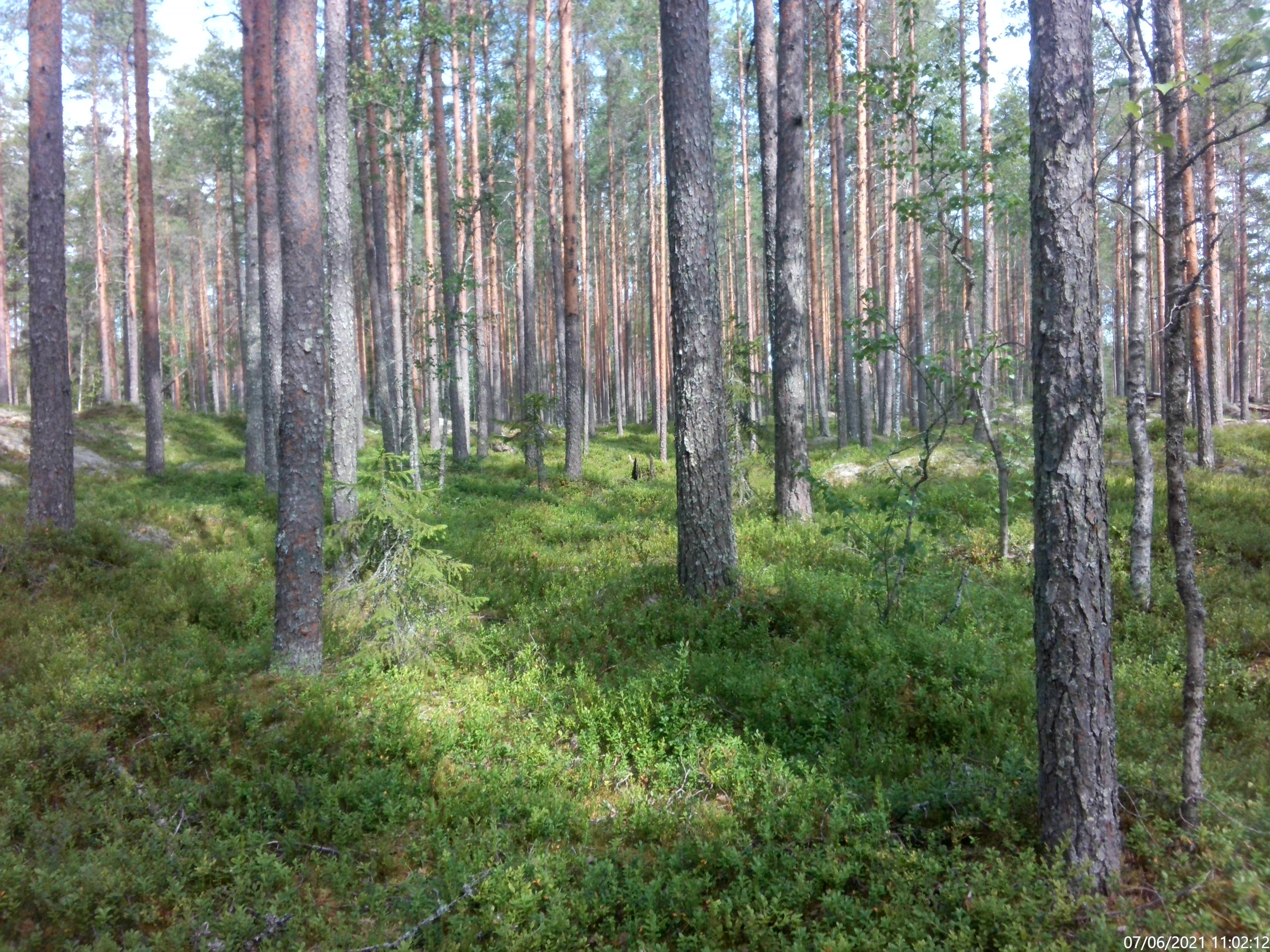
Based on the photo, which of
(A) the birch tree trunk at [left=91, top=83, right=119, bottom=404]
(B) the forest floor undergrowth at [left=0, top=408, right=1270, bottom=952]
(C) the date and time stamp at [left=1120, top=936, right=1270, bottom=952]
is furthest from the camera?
(A) the birch tree trunk at [left=91, top=83, right=119, bottom=404]

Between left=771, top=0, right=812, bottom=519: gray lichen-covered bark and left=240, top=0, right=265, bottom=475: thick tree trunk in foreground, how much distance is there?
11.1 metres

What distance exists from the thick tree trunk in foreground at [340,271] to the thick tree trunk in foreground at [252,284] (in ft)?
21.9

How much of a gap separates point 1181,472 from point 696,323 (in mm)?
4181

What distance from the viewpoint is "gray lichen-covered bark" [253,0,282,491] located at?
42.1ft

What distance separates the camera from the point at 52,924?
3.48 metres

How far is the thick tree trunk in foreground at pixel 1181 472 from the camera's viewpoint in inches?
136

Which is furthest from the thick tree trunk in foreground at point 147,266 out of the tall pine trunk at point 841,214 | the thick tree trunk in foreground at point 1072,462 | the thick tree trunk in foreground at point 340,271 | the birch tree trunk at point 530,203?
the thick tree trunk in foreground at point 1072,462

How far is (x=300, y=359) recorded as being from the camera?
19.5ft

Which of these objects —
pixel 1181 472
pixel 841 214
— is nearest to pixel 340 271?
pixel 1181 472

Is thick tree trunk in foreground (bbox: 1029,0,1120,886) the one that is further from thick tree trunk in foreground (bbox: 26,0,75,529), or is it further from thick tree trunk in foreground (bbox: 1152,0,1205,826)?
thick tree trunk in foreground (bbox: 26,0,75,529)

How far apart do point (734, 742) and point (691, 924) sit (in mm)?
1472

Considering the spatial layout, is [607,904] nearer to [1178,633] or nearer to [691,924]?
[691,924]

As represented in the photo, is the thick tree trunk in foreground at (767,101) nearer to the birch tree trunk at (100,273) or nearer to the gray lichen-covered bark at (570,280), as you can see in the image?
the gray lichen-covered bark at (570,280)

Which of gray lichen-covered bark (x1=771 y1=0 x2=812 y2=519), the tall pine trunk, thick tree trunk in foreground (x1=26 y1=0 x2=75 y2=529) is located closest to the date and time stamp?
gray lichen-covered bark (x1=771 y1=0 x2=812 y2=519)
